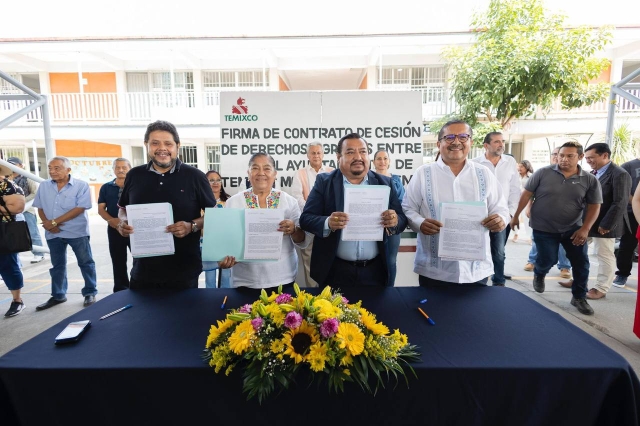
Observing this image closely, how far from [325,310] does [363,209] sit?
1.01 m

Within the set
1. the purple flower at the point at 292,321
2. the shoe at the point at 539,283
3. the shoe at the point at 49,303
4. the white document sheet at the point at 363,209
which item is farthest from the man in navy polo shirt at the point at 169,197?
the shoe at the point at 539,283

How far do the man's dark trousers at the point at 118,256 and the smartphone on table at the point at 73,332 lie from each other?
305 cm

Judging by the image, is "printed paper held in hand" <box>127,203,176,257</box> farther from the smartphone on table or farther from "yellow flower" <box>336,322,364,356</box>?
"yellow flower" <box>336,322,364,356</box>

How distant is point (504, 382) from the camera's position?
135cm

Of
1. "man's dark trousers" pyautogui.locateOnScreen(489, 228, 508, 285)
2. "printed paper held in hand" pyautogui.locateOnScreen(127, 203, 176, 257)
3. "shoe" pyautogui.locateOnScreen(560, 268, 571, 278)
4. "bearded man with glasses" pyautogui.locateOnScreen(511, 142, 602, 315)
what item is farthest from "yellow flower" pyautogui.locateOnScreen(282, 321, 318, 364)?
"shoe" pyautogui.locateOnScreen(560, 268, 571, 278)

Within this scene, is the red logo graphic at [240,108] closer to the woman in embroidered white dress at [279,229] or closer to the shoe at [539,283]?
the woman in embroidered white dress at [279,229]

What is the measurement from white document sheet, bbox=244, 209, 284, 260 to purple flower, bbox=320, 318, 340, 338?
1085 millimetres

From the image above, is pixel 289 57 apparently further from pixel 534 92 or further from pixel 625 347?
pixel 625 347

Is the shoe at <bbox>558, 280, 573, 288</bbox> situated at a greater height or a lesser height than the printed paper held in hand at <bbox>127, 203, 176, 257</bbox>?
lesser

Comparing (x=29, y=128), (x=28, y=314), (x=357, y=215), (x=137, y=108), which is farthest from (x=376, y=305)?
(x=29, y=128)

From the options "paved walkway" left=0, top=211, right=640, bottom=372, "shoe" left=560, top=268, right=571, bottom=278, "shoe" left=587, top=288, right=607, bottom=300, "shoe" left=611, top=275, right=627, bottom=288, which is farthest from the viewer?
"shoe" left=560, top=268, right=571, bottom=278

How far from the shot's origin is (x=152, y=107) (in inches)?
523

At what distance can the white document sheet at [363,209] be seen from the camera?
2.24 meters

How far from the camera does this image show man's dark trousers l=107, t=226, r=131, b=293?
4496 millimetres
